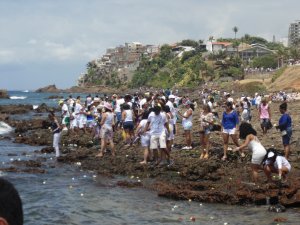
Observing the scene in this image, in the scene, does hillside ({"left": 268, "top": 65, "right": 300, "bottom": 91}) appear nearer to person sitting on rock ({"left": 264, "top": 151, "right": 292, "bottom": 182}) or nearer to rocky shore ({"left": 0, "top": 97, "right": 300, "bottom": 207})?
rocky shore ({"left": 0, "top": 97, "right": 300, "bottom": 207})

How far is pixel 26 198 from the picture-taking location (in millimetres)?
12016

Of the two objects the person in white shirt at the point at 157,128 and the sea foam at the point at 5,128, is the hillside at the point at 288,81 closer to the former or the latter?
the sea foam at the point at 5,128

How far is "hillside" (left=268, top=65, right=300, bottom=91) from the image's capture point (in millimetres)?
73438

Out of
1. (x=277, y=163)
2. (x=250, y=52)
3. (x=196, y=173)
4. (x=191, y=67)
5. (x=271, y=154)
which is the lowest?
(x=196, y=173)

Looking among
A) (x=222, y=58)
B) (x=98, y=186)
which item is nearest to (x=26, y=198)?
(x=98, y=186)

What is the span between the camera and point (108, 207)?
1110 centimetres

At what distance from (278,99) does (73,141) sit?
115ft

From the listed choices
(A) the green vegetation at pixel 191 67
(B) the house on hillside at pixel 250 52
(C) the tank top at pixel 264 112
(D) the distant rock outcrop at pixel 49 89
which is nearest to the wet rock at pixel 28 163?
(C) the tank top at pixel 264 112

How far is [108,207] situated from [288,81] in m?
70.2

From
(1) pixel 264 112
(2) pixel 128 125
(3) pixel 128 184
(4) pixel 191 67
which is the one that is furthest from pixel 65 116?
(4) pixel 191 67

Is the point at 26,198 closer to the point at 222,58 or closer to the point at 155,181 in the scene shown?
the point at 155,181

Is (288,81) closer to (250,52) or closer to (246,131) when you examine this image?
(250,52)


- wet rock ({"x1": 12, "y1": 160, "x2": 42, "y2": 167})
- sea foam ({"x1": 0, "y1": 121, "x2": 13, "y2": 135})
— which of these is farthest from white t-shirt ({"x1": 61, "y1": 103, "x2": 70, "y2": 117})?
sea foam ({"x1": 0, "y1": 121, "x2": 13, "y2": 135})

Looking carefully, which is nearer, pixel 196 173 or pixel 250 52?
pixel 196 173
